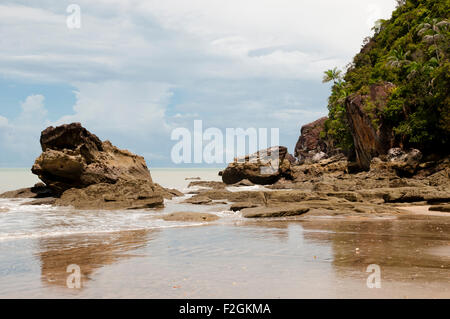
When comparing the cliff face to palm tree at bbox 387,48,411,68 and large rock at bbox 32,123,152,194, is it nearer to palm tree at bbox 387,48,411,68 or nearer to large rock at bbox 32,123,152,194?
palm tree at bbox 387,48,411,68

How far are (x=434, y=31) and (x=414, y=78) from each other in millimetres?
6468

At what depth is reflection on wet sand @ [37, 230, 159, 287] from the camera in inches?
224

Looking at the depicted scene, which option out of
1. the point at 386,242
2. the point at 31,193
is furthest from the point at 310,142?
the point at 386,242

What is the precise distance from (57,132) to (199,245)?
1726cm

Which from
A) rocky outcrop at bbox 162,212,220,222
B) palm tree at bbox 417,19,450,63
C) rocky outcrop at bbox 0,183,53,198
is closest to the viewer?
rocky outcrop at bbox 162,212,220,222

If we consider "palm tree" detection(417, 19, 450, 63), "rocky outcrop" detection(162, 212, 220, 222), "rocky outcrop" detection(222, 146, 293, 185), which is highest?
"palm tree" detection(417, 19, 450, 63)

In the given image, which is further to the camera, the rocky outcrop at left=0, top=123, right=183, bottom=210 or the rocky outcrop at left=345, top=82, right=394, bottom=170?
the rocky outcrop at left=345, top=82, right=394, bottom=170

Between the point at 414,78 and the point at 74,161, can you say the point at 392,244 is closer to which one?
the point at 74,161

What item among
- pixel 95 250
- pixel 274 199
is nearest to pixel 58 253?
pixel 95 250

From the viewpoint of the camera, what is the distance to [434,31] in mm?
35719

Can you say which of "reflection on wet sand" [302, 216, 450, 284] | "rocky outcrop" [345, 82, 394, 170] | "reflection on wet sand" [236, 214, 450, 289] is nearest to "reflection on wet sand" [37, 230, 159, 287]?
"reflection on wet sand" [236, 214, 450, 289]
